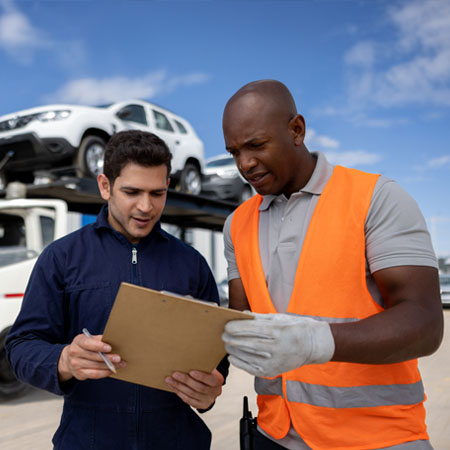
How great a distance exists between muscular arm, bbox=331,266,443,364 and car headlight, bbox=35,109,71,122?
661 centimetres

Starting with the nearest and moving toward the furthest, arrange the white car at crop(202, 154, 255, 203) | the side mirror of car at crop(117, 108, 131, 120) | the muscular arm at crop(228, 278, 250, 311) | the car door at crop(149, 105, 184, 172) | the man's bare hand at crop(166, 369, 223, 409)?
the man's bare hand at crop(166, 369, 223, 409) → the muscular arm at crop(228, 278, 250, 311) → the side mirror of car at crop(117, 108, 131, 120) → the car door at crop(149, 105, 184, 172) → the white car at crop(202, 154, 255, 203)

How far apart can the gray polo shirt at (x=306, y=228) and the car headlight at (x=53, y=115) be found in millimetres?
5812

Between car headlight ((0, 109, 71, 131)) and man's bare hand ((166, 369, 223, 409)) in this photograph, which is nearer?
man's bare hand ((166, 369, 223, 409))

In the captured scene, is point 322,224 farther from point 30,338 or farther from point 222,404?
point 222,404

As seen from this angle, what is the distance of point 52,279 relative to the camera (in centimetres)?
196

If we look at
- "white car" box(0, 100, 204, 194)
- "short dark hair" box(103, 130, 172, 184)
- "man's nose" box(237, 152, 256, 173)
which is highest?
"white car" box(0, 100, 204, 194)

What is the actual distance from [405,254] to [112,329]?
3.04 feet

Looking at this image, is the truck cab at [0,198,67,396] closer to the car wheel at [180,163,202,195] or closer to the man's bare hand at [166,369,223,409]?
the car wheel at [180,163,202,195]

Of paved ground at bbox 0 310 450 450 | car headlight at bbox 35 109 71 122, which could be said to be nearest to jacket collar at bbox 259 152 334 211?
paved ground at bbox 0 310 450 450

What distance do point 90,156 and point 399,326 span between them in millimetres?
6599

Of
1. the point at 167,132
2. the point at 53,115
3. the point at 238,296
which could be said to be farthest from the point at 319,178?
the point at 167,132

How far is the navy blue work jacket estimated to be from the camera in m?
1.85

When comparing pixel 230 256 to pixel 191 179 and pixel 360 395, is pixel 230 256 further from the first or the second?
pixel 191 179

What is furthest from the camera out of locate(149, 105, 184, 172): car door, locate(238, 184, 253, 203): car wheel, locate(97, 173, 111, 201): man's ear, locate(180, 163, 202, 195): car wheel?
locate(238, 184, 253, 203): car wheel
